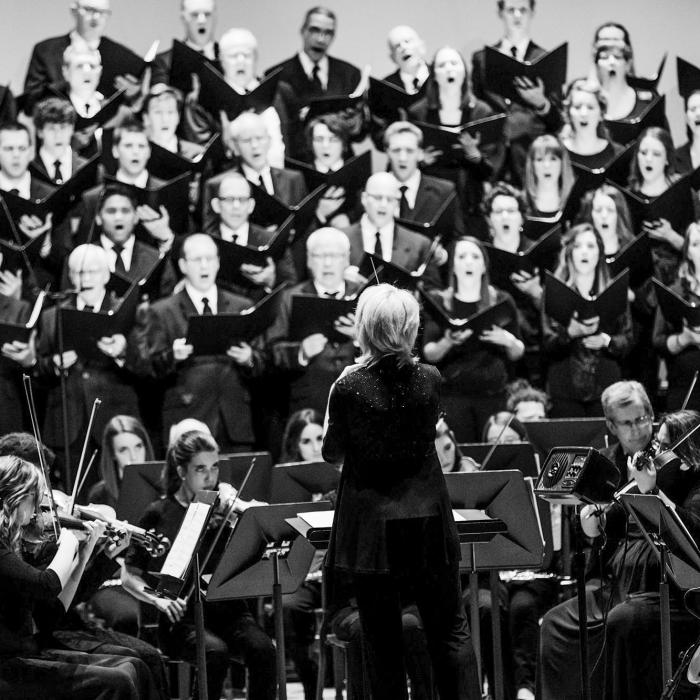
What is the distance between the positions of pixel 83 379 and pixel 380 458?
→ 10.8 feet

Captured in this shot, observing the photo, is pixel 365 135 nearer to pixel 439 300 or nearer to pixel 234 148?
pixel 234 148

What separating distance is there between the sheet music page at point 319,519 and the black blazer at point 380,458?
368 mm

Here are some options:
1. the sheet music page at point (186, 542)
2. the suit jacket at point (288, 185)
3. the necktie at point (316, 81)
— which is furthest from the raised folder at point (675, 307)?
the sheet music page at point (186, 542)

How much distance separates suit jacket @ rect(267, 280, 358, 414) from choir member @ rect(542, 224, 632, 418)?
104 cm

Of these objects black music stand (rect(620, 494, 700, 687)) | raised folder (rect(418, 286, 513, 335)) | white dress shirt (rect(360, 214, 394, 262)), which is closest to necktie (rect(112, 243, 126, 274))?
white dress shirt (rect(360, 214, 394, 262))

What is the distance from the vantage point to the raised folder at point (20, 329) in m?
5.89

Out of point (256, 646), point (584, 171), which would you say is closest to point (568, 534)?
point (256, 646)

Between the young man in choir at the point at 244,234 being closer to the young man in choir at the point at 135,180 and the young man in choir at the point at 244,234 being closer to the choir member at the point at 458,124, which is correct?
the young man in choir at the point at 135,180

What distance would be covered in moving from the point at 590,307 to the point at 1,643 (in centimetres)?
367

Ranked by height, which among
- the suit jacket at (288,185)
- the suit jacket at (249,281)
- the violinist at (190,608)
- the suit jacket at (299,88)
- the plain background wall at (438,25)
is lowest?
the violinist at (190,608)

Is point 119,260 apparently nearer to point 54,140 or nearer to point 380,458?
point 54,140

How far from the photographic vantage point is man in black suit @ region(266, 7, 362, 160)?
7324 mm

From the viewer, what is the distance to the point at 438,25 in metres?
8.65

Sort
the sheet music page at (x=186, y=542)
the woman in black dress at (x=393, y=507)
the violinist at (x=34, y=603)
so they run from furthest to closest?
the sheet music page at (x=186, y=542), the violinist at (x=34, y=603), the woman in black dress at (x=393, y=507)
